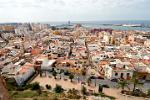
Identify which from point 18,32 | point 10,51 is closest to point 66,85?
point 10,51

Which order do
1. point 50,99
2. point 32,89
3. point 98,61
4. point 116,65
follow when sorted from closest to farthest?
point 50,99
point 32,89
point 116,65
point 98,61

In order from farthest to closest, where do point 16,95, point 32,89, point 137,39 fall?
point 137,39 → point 32,89 → point 16,95

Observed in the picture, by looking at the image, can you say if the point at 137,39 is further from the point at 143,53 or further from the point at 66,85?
the point at 66,85

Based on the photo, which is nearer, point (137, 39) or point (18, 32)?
point (137, 39)

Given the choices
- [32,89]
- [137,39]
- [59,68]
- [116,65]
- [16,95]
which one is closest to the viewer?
[16,95]

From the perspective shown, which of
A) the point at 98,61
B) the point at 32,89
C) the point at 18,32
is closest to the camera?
the point at 32,89

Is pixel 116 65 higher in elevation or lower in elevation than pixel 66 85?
higher

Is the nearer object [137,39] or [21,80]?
[21,80]

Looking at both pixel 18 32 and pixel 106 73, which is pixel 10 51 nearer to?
pixel 106 73

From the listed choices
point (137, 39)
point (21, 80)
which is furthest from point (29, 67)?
point (137, 39)
